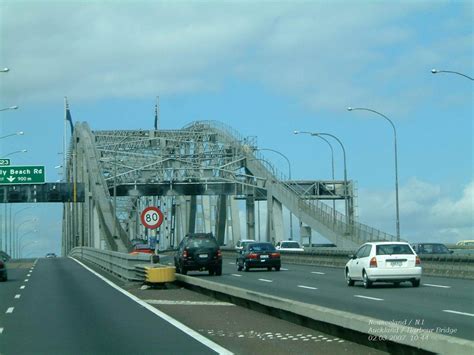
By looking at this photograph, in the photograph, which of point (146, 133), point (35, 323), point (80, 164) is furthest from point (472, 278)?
point (146, 133)

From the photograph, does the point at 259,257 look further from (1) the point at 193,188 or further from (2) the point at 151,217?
(1) the point at 193,188

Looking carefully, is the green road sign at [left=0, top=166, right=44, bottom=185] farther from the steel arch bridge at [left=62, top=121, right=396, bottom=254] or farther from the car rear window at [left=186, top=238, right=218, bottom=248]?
the car rear window at [left=186, top=238, right=218, bottom=248]

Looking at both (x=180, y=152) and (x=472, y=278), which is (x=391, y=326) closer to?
(x=472, y=278)

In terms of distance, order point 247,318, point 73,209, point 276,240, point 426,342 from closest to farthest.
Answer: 1. point 426,342
2. point 247,318
3. point 276,240
4. point 73,209

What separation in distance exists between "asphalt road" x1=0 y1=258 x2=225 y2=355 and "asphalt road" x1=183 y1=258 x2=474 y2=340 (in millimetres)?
4494

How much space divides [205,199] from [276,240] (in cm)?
2976

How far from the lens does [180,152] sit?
115m

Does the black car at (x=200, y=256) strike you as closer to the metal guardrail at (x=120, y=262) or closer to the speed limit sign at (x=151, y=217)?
the metal guardrail at (x=120, y=262)

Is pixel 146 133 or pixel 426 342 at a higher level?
pixel 146 133

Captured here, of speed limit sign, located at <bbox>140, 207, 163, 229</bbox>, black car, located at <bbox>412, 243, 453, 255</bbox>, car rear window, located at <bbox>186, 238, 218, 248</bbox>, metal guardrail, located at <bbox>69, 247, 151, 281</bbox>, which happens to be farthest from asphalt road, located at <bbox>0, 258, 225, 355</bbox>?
black car, located at <bbox>412, 243, 453, 255</bbox>

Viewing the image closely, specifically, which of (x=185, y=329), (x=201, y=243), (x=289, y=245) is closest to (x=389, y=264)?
(x=185, y=329)

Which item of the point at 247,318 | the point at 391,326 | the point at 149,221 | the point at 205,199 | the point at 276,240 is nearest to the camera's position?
the point at 391,326

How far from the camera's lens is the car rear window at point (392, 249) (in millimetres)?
29375

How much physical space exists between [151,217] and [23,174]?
140 feet
